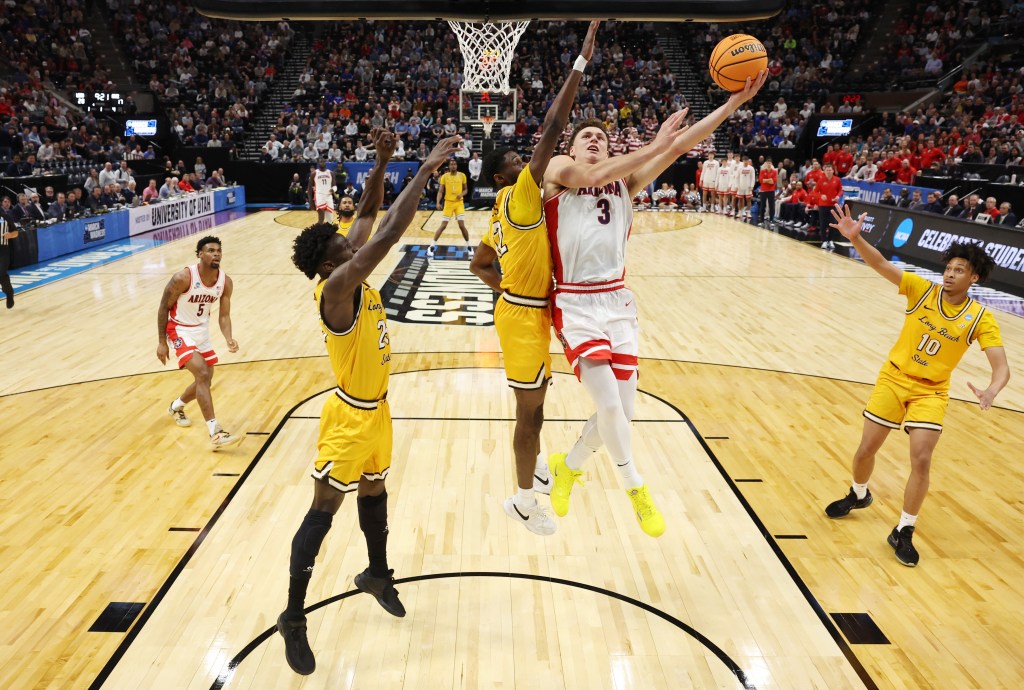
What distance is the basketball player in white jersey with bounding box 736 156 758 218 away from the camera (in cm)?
2194

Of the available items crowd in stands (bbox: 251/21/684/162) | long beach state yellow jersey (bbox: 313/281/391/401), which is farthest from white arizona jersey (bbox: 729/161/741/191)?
long beach state yellow jersey (bbox: 313/281/391/401)

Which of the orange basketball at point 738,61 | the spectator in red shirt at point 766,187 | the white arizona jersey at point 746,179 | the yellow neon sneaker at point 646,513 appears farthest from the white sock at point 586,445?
the white arizona jersey at point 746,179

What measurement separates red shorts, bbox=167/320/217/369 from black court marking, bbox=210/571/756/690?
2864 mm

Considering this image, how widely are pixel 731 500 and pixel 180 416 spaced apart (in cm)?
446

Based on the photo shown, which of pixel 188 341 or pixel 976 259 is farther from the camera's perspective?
pixel 188 341

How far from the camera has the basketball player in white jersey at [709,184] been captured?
2333cm

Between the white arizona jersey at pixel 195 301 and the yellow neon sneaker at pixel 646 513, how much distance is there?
3945 millimetres

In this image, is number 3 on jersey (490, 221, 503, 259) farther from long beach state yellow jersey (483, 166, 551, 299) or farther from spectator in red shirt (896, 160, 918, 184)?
spectator in red shirt (896, 160, 918, 184)

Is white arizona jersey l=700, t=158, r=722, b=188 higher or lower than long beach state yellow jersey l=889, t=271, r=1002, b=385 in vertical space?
higher

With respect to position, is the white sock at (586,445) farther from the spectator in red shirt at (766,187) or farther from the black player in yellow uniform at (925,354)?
the spectator in red shirt at (766,187)

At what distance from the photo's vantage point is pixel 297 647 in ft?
11.7

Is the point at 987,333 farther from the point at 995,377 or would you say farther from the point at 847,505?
the point at 847,505

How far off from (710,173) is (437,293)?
13996 mm

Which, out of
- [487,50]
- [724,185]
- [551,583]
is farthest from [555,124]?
[724,185]
